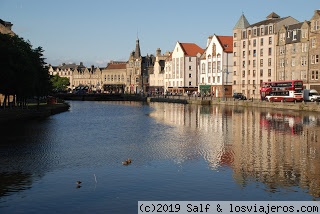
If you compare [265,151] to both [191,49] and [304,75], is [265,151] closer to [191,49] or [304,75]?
[304,75]

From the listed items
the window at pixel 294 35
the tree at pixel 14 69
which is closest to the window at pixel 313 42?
the window at pixel 294 35

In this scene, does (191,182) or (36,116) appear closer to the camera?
(191,182)

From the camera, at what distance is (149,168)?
106 ft

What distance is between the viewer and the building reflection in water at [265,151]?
28.7 meters

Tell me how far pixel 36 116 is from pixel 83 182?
5523cm

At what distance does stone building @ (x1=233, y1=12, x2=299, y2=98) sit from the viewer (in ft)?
420

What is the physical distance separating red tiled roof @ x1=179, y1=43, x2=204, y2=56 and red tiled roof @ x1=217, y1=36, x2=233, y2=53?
23994 millimetres

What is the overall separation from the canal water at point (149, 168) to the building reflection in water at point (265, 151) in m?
0.07

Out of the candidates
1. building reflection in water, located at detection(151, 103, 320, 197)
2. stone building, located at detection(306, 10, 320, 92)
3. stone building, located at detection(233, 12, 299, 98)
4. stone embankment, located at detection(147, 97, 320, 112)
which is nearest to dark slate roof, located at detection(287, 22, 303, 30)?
stone building, located at detection(233, 12, 299, 98)

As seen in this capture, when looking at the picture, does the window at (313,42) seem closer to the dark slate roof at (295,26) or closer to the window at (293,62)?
the window at (293,62)

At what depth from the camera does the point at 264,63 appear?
130125 millimetres

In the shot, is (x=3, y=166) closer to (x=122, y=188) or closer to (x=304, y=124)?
(x=122, y=188)

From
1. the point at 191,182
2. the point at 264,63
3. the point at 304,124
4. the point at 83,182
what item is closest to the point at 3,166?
the point at 83,182

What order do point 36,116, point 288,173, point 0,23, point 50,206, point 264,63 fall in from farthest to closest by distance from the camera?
point 264,63 → point 0,23 → point 36,116 → point 288,173 → point 50,206
